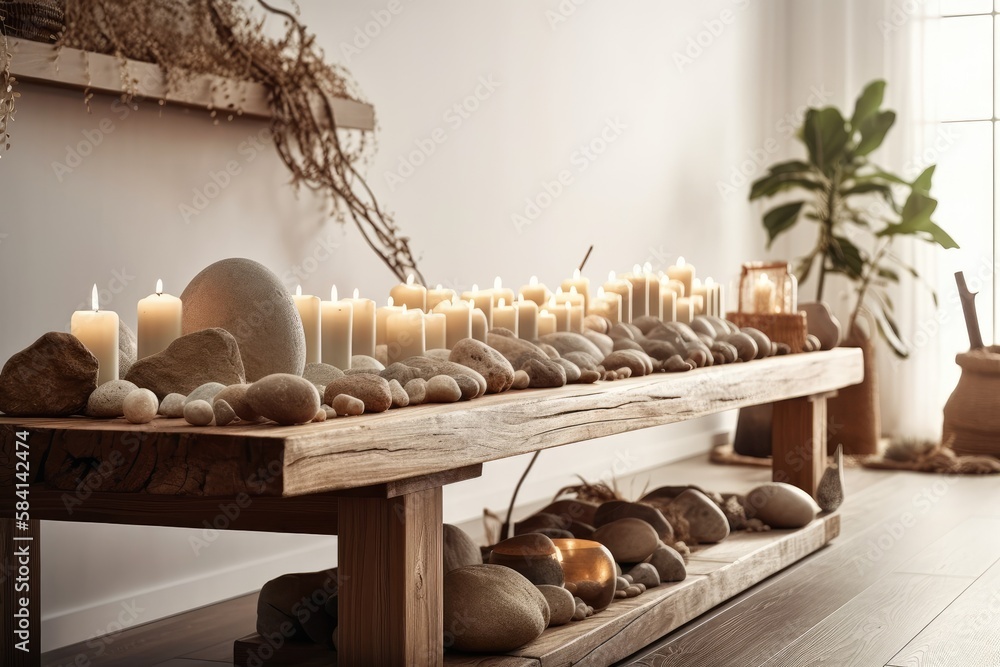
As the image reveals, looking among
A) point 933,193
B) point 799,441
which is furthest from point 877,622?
point 933,193

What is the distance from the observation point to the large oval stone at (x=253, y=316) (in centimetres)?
188

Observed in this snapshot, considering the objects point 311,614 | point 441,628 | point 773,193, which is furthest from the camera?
point 773,193

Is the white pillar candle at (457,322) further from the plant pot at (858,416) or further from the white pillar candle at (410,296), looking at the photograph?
the plant pot at (858,416)

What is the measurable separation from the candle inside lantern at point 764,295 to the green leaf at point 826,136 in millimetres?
2164

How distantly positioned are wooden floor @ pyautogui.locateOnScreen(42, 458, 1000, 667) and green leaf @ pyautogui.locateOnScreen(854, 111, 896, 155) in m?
2.25

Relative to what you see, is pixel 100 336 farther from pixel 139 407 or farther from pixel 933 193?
pixel 933 193

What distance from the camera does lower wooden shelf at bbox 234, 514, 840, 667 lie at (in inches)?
78.5

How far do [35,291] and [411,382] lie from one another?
95 cm

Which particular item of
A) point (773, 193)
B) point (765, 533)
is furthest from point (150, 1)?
point (773, 193)

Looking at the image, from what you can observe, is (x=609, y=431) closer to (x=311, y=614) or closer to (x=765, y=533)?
(x=311, y=614)

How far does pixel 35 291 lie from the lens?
92.5 inches

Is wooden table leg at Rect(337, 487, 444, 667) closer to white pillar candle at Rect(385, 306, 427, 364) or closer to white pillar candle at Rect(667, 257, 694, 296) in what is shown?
white pillar candle at Rect(385, 306, 427, 364)

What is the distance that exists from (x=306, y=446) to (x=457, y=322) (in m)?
0.88

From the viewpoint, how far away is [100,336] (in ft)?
5.85
